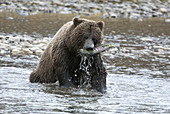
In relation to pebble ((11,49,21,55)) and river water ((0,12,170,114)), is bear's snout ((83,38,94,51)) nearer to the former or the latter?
river water ((0,12,170,114))

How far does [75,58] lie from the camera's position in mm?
7238

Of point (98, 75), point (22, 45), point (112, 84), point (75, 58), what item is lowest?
point (22, 45)

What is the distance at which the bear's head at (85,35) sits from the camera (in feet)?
22.0

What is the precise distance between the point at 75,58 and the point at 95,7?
64.8 feet

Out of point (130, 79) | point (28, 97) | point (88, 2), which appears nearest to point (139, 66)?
point (130, 79)

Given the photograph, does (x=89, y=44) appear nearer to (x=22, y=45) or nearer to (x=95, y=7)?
(x=22, y=45)

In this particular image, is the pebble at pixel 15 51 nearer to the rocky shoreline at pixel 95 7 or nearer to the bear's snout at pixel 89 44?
the bear's snout at pixel 89 44

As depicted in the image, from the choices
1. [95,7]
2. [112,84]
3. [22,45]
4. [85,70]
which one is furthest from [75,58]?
[95,7]

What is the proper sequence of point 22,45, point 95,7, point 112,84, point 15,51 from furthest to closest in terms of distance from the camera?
point 95,7
point 22,45
point 15,51
point 112,84

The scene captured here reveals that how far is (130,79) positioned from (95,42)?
218cm

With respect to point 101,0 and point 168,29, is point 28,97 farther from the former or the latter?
point 101,0

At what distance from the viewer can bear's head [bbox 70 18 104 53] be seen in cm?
671

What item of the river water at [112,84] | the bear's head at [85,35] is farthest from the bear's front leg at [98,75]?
the bear's head at [85,35]

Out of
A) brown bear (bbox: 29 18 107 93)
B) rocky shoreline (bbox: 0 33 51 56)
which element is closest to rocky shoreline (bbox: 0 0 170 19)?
rocky shoreline (bbox: 0 33 51 56)
